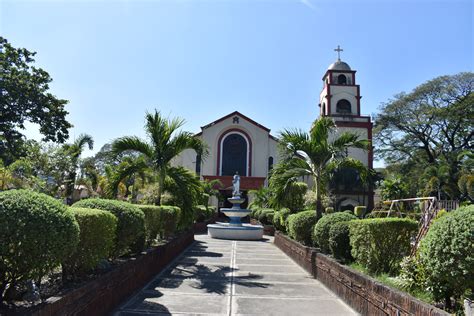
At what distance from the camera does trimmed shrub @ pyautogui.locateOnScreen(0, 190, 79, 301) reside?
361cm

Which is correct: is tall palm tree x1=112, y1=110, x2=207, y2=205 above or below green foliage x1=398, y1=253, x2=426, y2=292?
above

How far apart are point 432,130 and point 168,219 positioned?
33337 millimetres

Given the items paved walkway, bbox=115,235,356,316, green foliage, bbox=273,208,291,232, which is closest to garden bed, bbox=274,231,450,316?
paved walkway, bbox=115,235,356,316

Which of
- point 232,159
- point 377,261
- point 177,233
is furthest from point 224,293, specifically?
point 232,159

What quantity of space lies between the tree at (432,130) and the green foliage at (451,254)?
97.3 ft

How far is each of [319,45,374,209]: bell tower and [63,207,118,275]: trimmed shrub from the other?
34.8 meters

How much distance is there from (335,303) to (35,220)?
4.77 meters

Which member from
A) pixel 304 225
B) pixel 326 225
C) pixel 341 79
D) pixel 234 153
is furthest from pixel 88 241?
pixel 341 79

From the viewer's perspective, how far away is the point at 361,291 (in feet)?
18.7

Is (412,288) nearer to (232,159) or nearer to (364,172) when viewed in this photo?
(364,172)

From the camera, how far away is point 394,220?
6008 millimetres

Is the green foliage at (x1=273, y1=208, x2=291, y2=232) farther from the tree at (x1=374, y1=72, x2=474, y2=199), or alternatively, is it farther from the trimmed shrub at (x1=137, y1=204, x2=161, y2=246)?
the tree at (x1=374, y1=72, x2=474, y2=199)

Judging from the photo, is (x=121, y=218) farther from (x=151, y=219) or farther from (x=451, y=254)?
(x=451, y=254)

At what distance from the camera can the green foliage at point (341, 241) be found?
766cm
